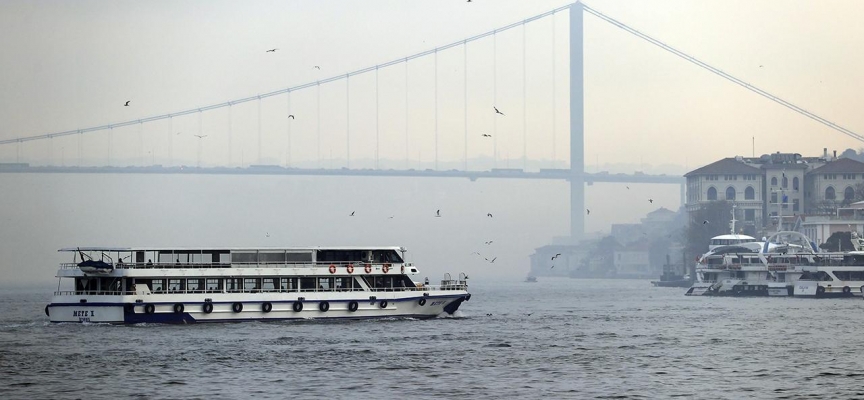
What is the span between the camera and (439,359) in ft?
148

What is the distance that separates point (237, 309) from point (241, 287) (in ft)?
3.80

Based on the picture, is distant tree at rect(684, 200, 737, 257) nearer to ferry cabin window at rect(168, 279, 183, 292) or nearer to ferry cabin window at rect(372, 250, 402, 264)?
ferry cabin window at rect(372, 250, 402, 264)

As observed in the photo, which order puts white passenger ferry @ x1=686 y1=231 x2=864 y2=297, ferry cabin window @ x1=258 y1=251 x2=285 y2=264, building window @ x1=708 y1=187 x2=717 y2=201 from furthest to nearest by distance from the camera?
building window @ x1=708 y1=187 x2=717 y2=201 < white passenger ferry @ x1=686 y1=231 x2=864 y2=297 < ferry cabin window @ x1=258 y1=251 x2=285 y2=264

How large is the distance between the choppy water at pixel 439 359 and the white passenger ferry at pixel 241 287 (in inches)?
29.5

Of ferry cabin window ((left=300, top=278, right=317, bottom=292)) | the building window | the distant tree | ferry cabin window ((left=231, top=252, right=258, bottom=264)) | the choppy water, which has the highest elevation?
the building window

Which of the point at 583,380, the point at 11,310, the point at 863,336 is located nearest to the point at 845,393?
the point at 583,380

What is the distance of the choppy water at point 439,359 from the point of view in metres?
37.8

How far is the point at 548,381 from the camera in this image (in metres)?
39.8

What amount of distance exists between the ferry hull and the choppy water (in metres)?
0.54

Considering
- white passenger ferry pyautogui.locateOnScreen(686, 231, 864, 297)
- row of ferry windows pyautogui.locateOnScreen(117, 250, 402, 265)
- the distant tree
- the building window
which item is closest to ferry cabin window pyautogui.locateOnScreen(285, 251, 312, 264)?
row of ferry windows pyautogui.locateOnScreen(117, 250, 402, 265)

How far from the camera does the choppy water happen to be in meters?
37.8

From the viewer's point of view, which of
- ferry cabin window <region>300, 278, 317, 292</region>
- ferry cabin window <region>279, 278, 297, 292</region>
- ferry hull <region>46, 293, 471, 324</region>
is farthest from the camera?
ferry cabin window <region>300, 278, 317, 292</region>

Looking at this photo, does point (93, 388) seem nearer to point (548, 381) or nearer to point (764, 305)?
point (548, 381)

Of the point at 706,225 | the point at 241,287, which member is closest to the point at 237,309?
the point at 241,287
